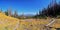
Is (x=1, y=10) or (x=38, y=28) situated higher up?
(x=1, y=10)

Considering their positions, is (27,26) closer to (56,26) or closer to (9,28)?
(56,26)

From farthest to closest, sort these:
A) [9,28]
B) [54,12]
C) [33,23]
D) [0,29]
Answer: [54,12]
[33,23]
[9,28]
[0,29]

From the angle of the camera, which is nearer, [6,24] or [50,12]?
[6,24]

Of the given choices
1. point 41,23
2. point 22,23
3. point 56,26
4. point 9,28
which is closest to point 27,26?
point 22,23

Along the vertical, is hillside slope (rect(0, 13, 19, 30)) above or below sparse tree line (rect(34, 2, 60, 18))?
below

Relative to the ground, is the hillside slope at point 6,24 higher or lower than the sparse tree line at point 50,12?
lower

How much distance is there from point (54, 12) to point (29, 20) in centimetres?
114

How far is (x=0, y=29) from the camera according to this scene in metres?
4.20

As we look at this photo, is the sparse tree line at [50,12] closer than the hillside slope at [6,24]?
No

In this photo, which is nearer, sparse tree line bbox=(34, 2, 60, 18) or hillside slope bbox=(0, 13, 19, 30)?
hillside slope bbox=(0, 13, 19, 30)

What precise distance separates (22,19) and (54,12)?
1.31m

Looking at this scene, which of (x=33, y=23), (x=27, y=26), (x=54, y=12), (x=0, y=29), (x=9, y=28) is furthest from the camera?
(x=54, y=12)

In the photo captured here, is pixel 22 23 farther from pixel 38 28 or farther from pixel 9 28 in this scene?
pixel 9 28

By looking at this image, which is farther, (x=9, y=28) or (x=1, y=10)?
(x=1, y=10)
